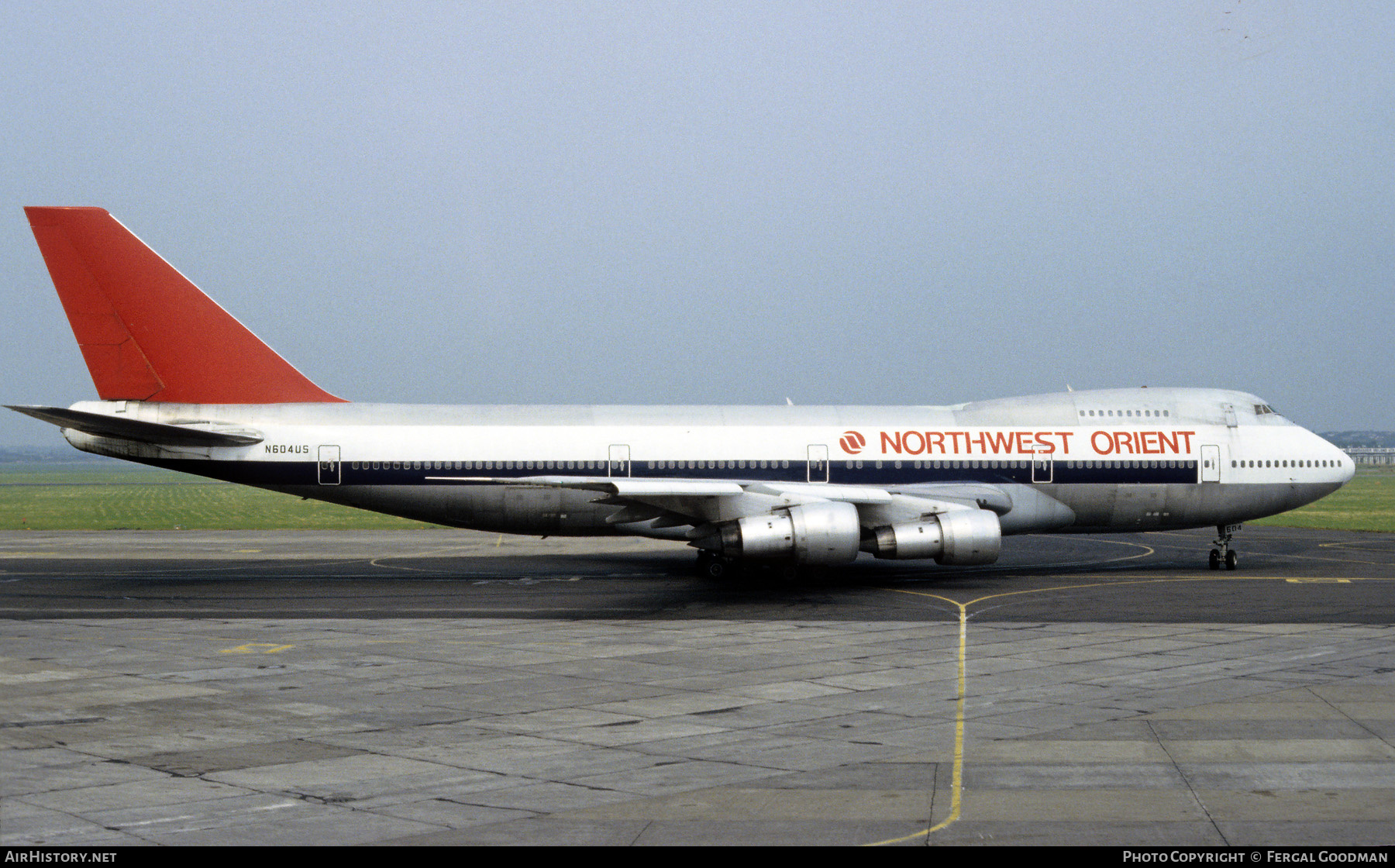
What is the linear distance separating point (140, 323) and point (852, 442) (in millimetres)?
19362

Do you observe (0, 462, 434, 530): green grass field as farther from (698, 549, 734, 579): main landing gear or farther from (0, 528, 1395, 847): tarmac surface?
(0, 528, 1395, 847): tarmac surface

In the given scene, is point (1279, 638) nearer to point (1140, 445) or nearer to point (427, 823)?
point (1140, 445)

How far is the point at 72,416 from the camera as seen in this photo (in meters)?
26.0

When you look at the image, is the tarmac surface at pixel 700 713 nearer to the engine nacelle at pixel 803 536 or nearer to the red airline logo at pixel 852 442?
the engine nacelle at pixel 803 536

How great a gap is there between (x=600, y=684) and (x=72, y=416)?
17055 millimetres

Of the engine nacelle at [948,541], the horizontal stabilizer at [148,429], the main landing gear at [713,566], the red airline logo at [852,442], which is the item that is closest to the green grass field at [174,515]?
the horizontal stabilizer at [148,429]

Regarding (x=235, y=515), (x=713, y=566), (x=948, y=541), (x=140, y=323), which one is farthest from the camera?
(x=235, y=515)

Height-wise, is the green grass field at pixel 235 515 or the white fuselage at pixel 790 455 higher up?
the white fuselage at pixel 790 455

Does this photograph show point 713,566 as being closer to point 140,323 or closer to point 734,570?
point 734,570

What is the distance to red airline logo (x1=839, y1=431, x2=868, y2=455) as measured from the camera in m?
31.3

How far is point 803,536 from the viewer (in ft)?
86.5

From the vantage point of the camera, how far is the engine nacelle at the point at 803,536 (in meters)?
26.3

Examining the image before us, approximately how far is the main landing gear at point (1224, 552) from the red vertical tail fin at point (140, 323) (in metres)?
26.9

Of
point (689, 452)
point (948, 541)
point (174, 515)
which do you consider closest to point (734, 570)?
point (689, 452)
